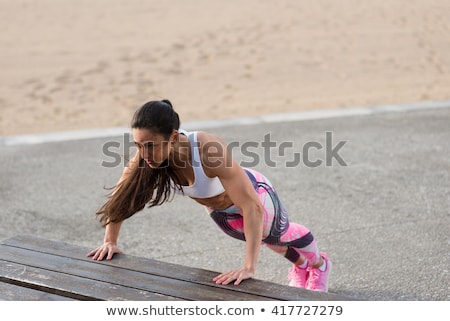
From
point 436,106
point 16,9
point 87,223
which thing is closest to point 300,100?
point 436,106

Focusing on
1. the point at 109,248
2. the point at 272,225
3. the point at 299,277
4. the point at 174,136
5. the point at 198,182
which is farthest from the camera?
the point at 299,277

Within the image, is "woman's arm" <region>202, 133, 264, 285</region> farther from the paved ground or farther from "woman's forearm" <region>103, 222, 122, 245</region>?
the paved ground

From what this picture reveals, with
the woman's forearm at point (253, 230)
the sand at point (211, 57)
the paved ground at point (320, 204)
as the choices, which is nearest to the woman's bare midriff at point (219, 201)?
the woman's forearm at point (253, 230)

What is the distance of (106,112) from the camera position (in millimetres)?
10102

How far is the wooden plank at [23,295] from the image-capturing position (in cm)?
309

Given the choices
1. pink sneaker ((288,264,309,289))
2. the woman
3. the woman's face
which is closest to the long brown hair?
the woman

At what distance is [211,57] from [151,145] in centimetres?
1019

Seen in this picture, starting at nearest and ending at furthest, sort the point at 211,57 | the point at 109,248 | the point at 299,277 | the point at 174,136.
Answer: the point at 174,136 → the point at 109,248 → the point at 299,277 → the point at 211,57

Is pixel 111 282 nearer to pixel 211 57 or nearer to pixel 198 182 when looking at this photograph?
pixel 198 182

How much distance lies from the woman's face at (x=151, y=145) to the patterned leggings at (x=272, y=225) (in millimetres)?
604

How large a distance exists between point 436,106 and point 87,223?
5501 millimetres

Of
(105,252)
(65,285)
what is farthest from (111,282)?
(105,252)

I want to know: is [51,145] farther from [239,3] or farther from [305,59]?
[239,3]

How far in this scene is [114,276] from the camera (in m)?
3.28
